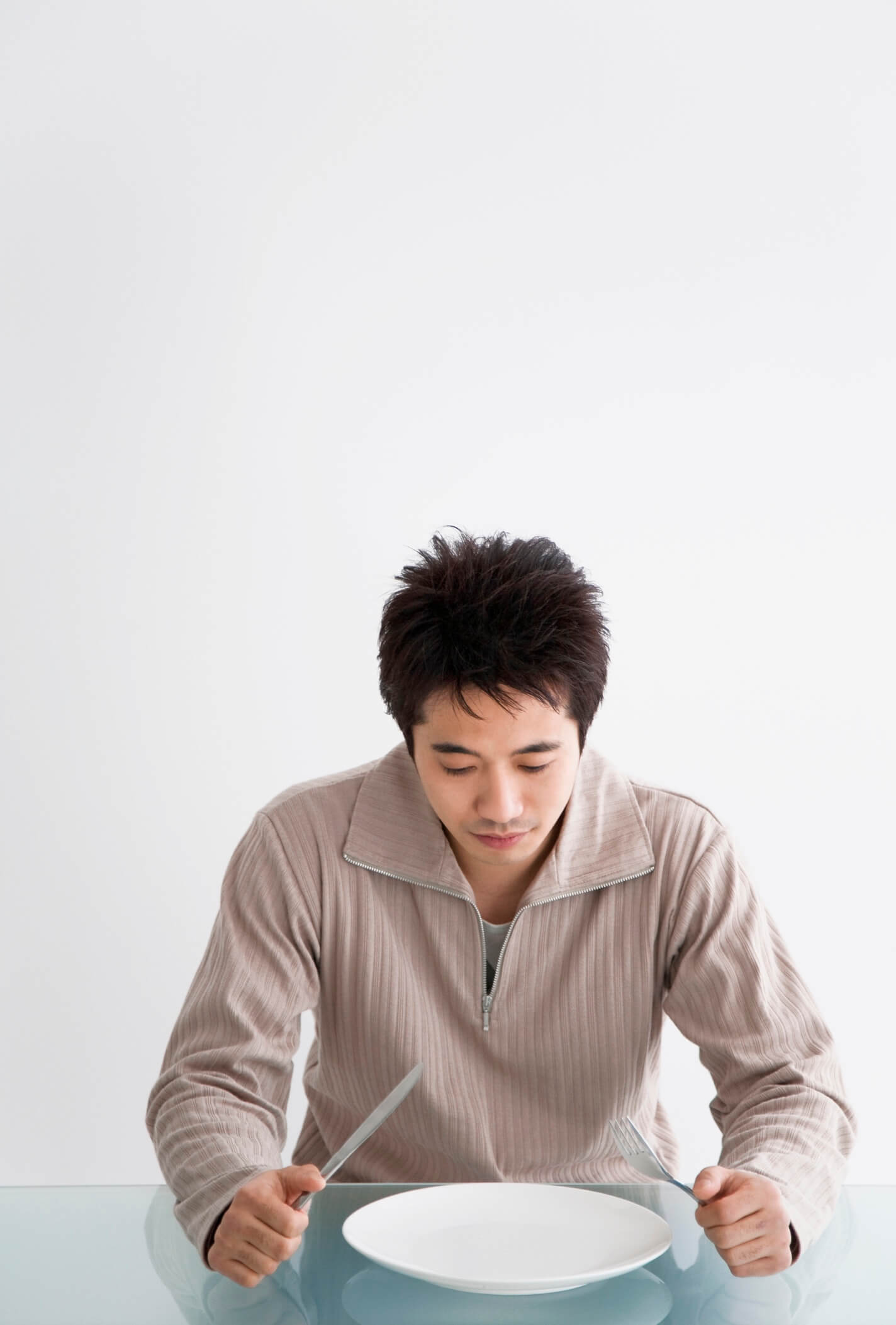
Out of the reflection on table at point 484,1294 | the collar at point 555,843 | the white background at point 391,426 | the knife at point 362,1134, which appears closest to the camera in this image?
the reflection on table at point 484,1294

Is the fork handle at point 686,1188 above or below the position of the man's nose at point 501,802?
below

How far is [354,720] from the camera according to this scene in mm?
2303

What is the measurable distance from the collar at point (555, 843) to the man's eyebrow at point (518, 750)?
14 centimetres

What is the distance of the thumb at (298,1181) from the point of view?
992 mm

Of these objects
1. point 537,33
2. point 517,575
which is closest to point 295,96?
point 537,33

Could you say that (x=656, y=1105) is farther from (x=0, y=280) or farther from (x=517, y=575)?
(x=0, y=280)

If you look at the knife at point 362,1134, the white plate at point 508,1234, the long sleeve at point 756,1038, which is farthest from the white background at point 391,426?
the white plate at point 508,1234

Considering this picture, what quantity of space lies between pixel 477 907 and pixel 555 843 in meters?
0.11

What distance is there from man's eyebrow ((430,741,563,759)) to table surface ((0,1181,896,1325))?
396 mm

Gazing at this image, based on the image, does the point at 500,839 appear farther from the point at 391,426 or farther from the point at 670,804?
the point at 391,426

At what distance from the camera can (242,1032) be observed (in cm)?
130

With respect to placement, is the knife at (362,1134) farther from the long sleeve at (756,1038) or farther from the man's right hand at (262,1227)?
the long sleeve at (756,1038)

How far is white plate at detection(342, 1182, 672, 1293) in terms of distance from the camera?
0.94 meters

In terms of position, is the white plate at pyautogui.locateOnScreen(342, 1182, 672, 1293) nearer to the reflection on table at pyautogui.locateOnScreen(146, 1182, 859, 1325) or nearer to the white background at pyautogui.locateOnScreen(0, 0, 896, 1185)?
the reflection on table at pyautogui.locateOnScreen(146, 1182, 859, 1325)
